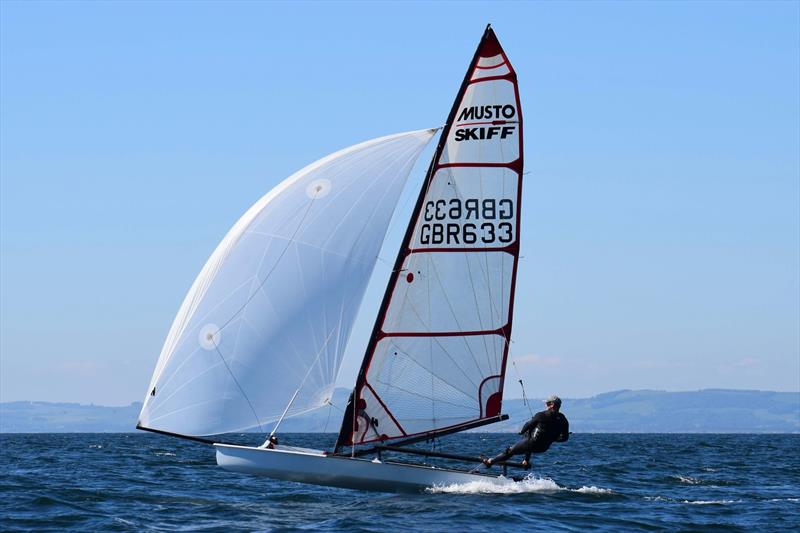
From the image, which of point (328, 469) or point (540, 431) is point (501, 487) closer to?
point (540, 431)

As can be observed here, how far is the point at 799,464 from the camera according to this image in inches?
1742

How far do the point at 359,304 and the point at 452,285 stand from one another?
196 cm

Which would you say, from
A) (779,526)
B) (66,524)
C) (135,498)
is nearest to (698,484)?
(779,526)

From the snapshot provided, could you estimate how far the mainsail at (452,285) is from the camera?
74.2ft

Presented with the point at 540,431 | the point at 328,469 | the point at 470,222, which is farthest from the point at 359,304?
the point at 540,431

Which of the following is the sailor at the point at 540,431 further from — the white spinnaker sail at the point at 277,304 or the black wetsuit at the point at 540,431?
the white spinnaker sail at the point at 277,304

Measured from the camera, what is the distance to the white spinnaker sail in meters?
20.9

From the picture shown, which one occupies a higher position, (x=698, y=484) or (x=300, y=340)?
(x=300, y=340)

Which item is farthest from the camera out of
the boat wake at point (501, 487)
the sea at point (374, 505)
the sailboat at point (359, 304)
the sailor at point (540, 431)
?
the sailor at point (540, 431)

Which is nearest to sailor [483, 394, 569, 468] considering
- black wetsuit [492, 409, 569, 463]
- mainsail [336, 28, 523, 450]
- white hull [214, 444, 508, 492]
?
black wetsuit [492, 409, 569, 463]

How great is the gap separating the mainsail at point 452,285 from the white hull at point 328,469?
1.25 meters

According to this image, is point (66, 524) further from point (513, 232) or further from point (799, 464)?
point (799, 464)

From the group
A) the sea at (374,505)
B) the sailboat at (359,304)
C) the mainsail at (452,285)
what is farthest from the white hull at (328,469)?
the mainsail at (452,285)

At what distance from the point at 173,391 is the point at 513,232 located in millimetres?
7195
